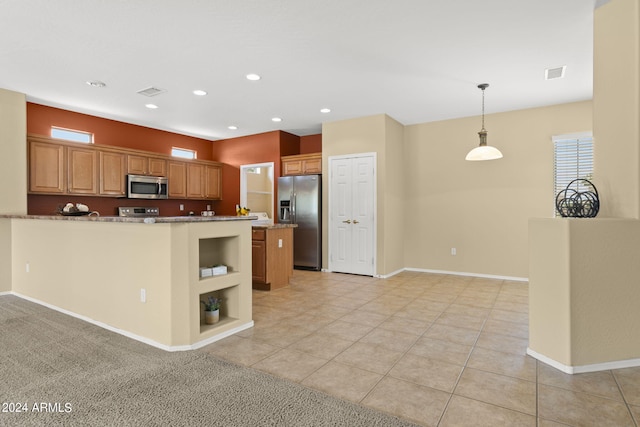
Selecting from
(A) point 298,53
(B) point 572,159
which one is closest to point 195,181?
(A) point 298,53

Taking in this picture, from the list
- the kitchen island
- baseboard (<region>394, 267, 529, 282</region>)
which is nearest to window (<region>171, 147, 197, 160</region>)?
the kitchen island

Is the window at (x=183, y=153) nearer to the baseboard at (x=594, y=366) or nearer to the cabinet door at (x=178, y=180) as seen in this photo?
the cabinet door at (x=178, y=180)

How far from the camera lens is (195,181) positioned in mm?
7121

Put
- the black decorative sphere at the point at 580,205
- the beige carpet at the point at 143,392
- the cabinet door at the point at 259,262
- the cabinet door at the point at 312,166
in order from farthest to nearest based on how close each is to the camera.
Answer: the cabinet door at the point at 312,166
the cabinet door at the point at 259,262
the black decorative sphere at the point at 580,205
the beige carpet at the point at 143,392

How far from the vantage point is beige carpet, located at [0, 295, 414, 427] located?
183 cm

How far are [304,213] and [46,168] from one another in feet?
13.2

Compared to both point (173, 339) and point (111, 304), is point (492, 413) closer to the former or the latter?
point (173, 339)

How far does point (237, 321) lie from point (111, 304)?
1194mm

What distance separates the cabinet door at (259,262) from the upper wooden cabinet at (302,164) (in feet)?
7.36

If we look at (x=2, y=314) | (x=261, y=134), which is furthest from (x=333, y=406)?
(x=261, y=134)

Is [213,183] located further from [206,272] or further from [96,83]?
[206,272]

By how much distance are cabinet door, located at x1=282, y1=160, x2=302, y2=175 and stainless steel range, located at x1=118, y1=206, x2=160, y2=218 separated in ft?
8.47

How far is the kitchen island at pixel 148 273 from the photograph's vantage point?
273 cm

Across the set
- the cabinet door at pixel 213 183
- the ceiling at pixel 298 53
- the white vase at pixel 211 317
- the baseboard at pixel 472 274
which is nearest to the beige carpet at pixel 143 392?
the white vase at pixel 211 317
